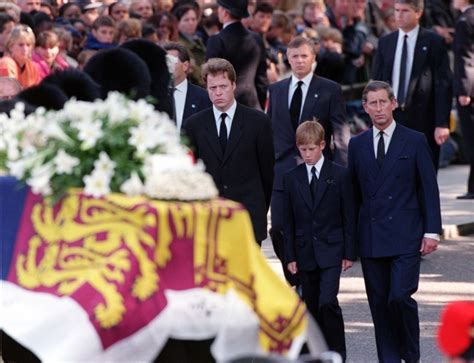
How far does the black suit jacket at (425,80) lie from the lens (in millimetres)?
13547

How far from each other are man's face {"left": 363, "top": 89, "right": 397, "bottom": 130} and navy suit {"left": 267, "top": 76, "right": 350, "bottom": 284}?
143 cm

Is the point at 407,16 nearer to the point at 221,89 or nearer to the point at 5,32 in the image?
the point at 221,89

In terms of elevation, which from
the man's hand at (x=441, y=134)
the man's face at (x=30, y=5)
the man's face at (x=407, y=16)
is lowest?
the man's hand at (x=441, y=134)

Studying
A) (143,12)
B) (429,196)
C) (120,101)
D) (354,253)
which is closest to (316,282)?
(354,253)

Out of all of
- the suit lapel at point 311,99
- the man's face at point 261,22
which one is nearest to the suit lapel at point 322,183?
the suit lapel at point 311,99

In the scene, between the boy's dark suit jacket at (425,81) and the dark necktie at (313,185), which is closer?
the dark necktie at (313,185)

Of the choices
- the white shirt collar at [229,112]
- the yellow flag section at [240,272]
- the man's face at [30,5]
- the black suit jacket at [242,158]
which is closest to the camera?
the yellow flag section at [240,272]

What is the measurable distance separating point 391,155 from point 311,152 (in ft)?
1.79

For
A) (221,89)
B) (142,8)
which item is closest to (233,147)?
(221,89)

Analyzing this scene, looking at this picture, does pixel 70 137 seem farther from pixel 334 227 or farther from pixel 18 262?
pixel 334 227

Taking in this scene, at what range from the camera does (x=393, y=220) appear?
32.1ft

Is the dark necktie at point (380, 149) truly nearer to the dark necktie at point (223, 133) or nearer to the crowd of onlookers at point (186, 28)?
the dark necktie at point (223, 133)

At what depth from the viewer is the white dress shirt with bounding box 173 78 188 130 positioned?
37.9 feet

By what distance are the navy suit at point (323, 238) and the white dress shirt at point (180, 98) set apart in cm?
171
